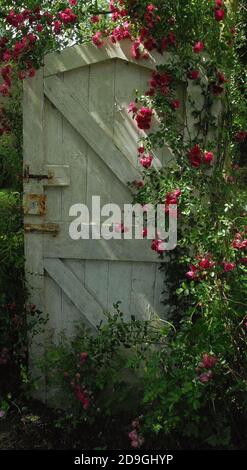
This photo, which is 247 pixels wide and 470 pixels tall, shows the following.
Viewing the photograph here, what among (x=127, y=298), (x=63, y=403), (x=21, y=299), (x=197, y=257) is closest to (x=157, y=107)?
(x=197, y=257)

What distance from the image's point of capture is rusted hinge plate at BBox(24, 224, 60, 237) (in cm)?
315

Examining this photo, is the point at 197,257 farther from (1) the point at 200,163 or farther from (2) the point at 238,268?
(1) the point at 200,163

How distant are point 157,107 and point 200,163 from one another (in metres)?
0.41

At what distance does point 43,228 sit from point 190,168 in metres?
1.01

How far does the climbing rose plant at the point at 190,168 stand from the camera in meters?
2.58

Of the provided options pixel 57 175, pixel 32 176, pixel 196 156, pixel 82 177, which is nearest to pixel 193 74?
pixel 196 156

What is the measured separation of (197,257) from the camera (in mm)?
2732

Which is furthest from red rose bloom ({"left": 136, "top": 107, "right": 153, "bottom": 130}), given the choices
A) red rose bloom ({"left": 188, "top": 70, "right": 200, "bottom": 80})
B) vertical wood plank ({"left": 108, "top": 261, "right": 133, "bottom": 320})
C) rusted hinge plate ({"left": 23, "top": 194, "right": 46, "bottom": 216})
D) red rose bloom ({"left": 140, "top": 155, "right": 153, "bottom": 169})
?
vertical wood plank ({"left": 108, "top": 261, "right": 133, "bottom": 320})

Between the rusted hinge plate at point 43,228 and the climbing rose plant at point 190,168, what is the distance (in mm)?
556

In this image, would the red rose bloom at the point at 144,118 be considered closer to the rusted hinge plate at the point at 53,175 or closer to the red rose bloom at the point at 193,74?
the red rose bloom at the point at 193,74

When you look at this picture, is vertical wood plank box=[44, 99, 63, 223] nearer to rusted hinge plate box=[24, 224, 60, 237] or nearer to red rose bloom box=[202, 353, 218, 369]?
rusted hinge plate box=[24, 224, 60, 237]

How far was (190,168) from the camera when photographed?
9.36ft

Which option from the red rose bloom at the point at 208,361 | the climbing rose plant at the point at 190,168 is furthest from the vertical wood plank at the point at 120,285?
the red rose bloom at the point at 208,361

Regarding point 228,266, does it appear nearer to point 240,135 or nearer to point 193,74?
point 240,135
